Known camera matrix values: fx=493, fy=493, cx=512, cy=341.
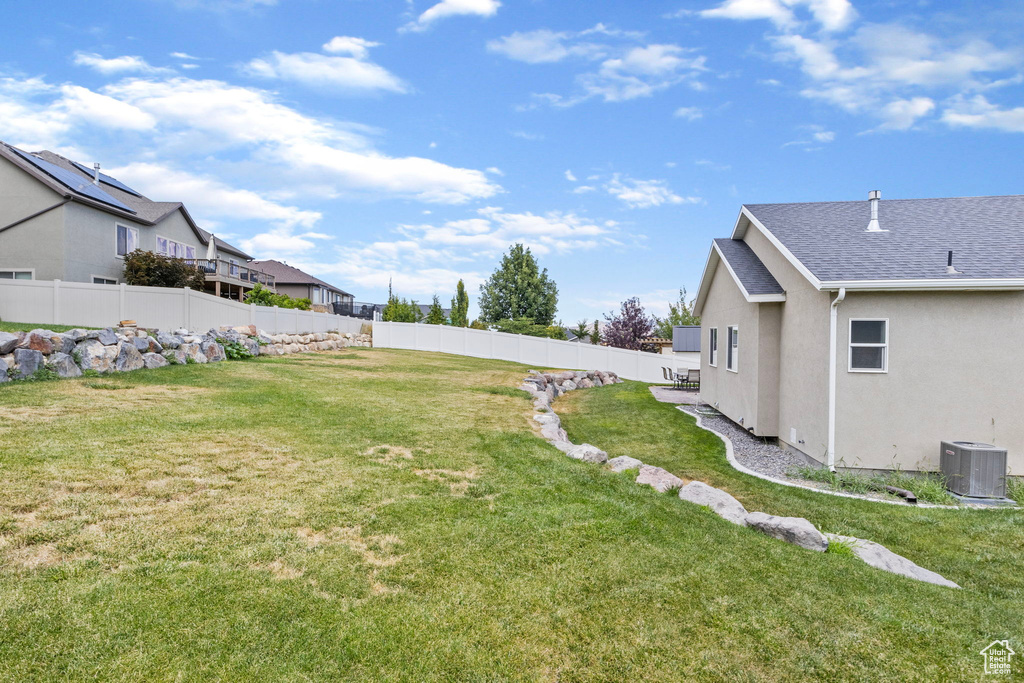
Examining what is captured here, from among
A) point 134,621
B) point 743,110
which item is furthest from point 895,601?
point 743,110

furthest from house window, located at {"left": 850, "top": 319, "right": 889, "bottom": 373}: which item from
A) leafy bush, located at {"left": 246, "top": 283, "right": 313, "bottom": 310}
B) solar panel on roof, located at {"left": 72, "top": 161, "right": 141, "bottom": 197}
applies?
solar panel on roof, located at {"left": 72, "top": 161, "right": 141, "bottom": 197}

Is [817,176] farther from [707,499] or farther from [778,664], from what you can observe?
[778,664]

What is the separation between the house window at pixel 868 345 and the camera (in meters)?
8.34

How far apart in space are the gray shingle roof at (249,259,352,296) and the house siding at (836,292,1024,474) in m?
41.0

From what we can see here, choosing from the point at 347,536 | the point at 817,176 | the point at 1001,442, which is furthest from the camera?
the point at 817,176

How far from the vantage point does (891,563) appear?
462 centimetres

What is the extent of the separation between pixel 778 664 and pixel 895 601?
61.6 inches

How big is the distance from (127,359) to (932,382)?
15600 mm

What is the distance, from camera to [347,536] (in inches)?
161

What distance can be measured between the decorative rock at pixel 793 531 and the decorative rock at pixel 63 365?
39.4ft

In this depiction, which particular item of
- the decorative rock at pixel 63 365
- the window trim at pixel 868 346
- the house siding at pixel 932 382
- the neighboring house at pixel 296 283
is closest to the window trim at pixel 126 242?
the decorative rock at pixel 63 365

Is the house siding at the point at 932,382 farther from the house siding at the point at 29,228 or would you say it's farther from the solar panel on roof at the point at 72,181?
the solar panel on roof at the point at 72,181

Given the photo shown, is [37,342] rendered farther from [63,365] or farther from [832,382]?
[832,382]

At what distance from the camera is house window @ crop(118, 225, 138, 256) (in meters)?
21.9
